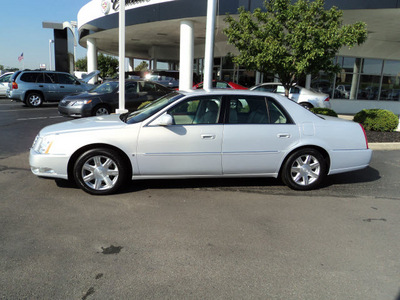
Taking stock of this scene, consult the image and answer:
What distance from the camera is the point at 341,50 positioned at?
59.2ft

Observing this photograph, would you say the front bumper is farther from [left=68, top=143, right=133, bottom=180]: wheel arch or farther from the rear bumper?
the rear bumper

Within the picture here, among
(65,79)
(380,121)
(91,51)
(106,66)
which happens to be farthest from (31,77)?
(106,66)

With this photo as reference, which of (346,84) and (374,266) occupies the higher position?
(346,84)

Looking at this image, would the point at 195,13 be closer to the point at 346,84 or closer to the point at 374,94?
the point at 346,84

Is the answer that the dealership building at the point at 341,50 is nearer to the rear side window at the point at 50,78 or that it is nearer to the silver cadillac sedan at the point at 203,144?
the rear side window at the point at 50,78

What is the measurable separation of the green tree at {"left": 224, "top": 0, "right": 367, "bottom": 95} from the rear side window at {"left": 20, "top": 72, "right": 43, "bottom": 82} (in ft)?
35.4

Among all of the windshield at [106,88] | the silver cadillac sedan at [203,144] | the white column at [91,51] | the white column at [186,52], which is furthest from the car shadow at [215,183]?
the white column at [91,51]

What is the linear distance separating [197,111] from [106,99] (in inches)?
281

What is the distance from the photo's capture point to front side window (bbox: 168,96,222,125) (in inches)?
186

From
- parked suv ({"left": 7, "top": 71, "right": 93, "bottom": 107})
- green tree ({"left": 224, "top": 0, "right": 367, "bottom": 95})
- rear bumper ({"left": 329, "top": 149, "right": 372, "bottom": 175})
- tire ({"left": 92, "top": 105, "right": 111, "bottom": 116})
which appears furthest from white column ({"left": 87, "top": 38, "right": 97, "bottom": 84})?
rear bumper ({"left": 329, "top": 149, "right": 372, "bottom": 175})

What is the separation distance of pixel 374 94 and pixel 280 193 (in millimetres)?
18030

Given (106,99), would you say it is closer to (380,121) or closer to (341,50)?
(380,121)

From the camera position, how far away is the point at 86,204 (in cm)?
429

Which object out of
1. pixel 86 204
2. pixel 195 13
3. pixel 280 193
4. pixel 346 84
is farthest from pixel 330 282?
pixel 346 84
